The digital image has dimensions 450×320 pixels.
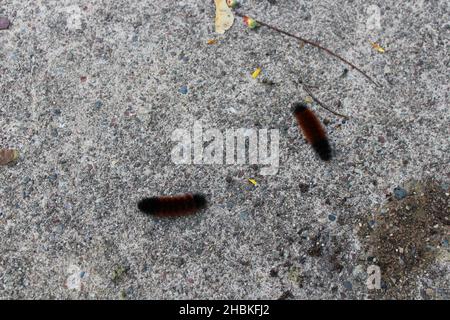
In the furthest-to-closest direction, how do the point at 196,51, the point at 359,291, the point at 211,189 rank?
the point at 196,51, the point at 211,189, the point at 359,291

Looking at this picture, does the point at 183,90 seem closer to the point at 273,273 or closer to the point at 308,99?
the point at 308,99

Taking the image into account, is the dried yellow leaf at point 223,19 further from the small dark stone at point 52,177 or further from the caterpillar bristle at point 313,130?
the small dark stone at point 52,177

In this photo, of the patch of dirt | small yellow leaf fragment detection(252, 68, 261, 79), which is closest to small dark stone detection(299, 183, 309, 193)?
the patch of dirt

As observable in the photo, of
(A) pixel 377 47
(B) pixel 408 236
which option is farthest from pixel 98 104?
(B) pixel 408 236

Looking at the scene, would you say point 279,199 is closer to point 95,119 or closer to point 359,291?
point 359,291

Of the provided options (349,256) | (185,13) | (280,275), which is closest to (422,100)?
(349,256)
